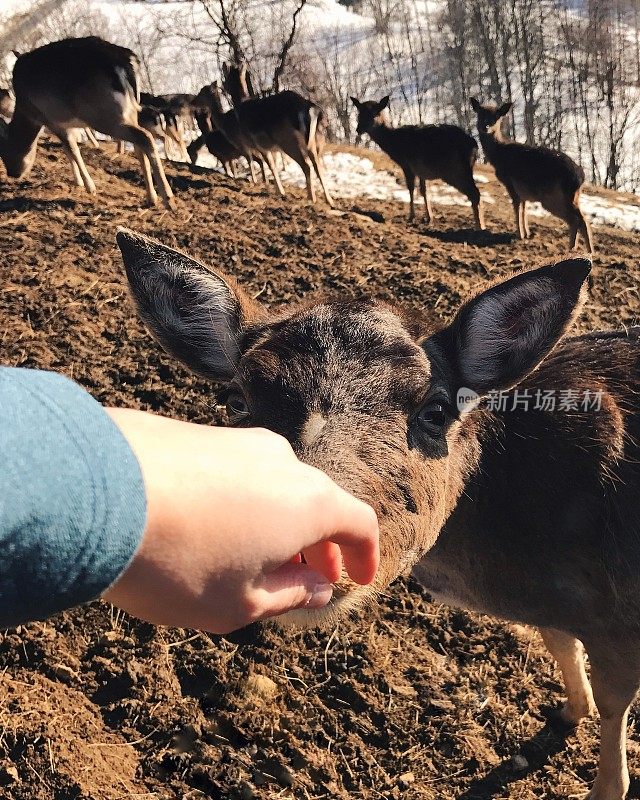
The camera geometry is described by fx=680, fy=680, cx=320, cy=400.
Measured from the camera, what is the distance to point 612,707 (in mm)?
3633

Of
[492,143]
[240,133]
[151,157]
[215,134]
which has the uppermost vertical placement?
[215,134]

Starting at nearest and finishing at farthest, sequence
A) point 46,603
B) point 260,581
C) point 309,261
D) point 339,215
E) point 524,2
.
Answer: point 46,603, point 260,581, point 309,261, point 339,215, point 524,2

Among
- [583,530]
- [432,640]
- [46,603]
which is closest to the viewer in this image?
[46,603]

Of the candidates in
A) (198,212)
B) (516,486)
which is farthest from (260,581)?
(198,212)

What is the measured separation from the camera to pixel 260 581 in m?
1.42

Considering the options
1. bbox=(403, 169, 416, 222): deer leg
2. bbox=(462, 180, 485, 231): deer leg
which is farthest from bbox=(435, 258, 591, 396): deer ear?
bbox=(403, 169, 416, 222): deer leg

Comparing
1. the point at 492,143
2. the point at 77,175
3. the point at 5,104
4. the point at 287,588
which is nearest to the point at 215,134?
the point at 5,104

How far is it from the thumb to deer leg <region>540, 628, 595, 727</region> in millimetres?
3155

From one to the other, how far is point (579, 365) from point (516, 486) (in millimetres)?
836

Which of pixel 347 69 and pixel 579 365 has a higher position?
pixel 347 69

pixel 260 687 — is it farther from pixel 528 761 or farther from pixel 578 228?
pixel 578 228

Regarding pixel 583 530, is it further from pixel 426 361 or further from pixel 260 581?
pixel 260 581

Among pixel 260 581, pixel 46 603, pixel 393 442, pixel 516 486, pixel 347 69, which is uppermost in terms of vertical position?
pixel 347 69

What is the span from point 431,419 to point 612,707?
2.01 m
